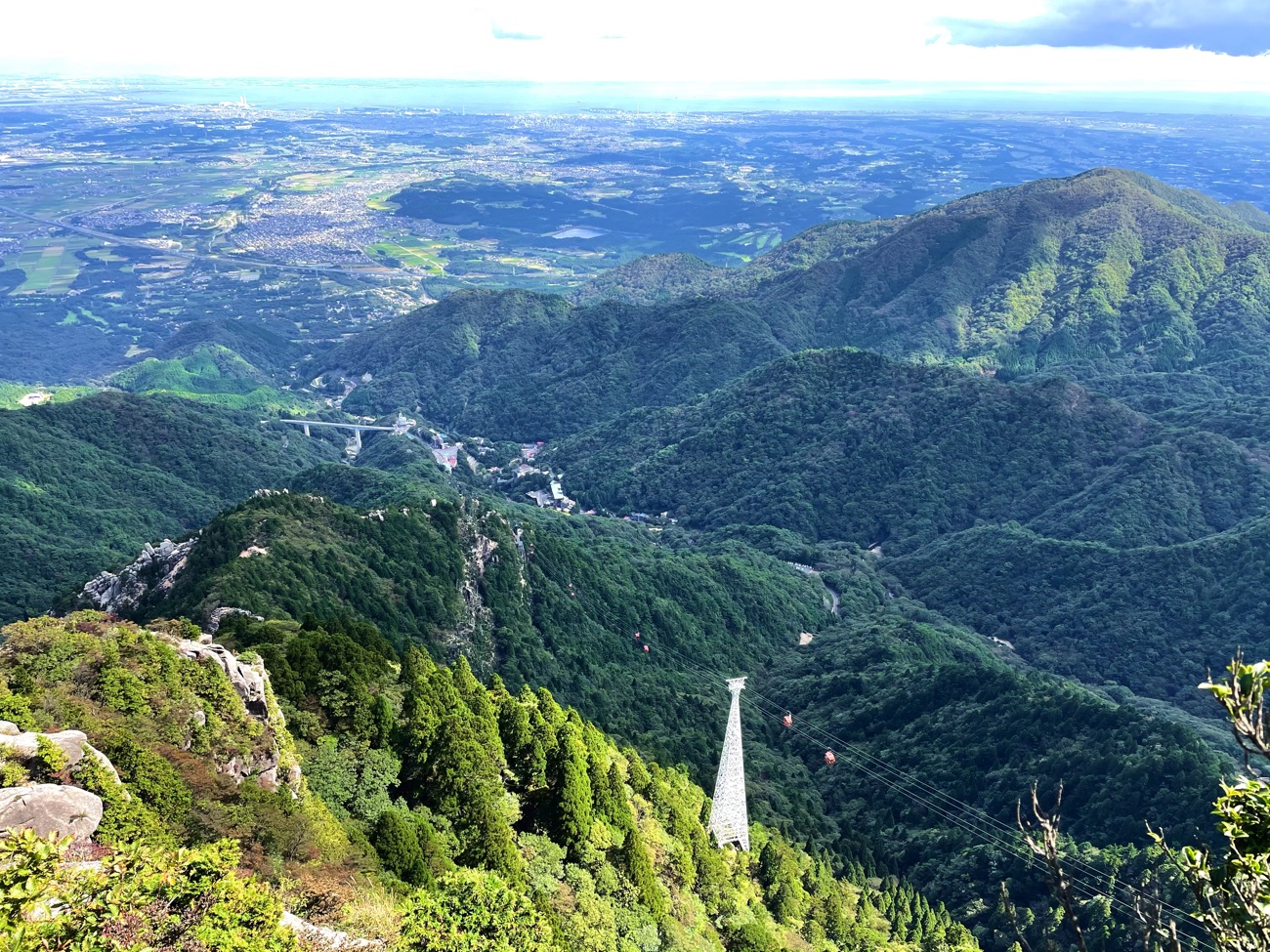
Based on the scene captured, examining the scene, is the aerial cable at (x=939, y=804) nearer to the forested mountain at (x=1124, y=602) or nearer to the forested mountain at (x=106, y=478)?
the forested mountain at (x=1124, y=602)

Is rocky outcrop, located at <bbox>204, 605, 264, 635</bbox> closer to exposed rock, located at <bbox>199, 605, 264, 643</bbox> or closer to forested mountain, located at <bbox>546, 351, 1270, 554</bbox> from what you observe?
exposed rock, located at <bbox>199, 605, 264, 643</bbox>

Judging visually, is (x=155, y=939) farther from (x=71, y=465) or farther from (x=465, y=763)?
(x=71, y=465)

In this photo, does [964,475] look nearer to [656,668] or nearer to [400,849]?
[656,668]

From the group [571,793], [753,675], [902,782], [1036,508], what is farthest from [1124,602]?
[571,793]

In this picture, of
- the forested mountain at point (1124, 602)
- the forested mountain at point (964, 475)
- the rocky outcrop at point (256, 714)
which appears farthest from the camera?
the forested mountain at point (964, 475)

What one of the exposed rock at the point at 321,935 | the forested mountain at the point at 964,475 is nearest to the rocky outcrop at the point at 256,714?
the exposed rock at the point at 321,935

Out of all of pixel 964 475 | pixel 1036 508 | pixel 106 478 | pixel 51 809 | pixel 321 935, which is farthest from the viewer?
pixel 964 475
